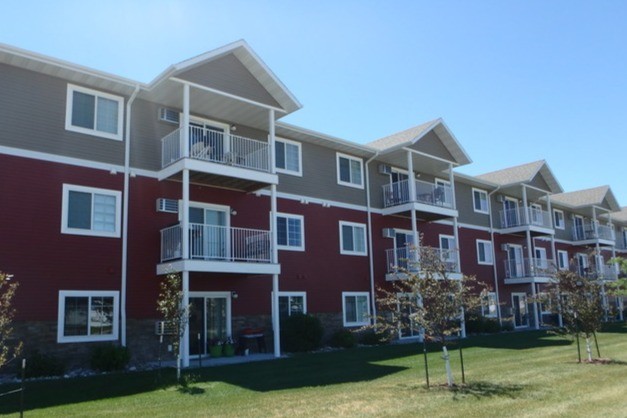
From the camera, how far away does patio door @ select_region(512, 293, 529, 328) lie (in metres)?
33.2

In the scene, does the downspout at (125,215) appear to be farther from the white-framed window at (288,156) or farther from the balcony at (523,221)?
the balcony at (523,221)

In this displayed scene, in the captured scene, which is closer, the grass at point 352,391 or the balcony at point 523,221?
the grass at point 352,391

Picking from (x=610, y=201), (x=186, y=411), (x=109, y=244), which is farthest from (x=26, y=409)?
(x=610, y=201)

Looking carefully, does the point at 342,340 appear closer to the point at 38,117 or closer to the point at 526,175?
the point at 38,117

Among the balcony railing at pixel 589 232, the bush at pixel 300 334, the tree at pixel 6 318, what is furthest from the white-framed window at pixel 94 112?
the balcony railing at pixel 589 232

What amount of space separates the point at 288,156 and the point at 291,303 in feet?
18.8

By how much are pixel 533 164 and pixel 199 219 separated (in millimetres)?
23509

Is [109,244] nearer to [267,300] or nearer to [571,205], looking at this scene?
[267,300]

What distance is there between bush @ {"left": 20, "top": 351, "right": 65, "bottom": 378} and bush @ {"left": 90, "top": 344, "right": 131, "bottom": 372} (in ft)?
2.74

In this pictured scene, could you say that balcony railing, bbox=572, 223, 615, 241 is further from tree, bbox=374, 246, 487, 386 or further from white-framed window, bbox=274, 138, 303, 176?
tree, bbox=374, 246, 487, 386

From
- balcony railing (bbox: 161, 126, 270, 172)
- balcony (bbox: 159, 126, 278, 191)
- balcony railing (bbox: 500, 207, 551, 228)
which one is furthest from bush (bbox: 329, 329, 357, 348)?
balcony railing (bbox: 500, 207, 551, 228)

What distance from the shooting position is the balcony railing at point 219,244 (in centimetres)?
1734

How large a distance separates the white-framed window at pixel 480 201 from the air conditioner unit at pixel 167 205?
1921 cm

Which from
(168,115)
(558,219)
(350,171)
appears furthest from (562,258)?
(168,115)
